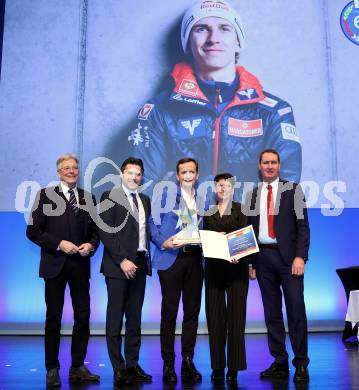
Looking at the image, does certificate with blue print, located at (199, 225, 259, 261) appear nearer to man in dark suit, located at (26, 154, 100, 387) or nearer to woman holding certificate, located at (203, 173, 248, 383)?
woman holding certificate, located at (203, 173, 248, 383)

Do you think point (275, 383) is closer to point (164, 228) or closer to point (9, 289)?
point (164, 228)

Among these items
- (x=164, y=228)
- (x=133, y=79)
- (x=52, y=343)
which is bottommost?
(x=52, y=343)

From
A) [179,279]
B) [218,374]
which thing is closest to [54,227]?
[179,279]

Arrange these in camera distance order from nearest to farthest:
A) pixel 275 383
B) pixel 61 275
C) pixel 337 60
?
pixel 275 383 < pixel 61 275 < pixel 337 60

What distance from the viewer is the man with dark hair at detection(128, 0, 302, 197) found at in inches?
222

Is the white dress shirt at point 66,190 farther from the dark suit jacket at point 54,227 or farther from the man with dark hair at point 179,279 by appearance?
the man with dark hair at point 179,279

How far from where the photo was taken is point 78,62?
19.0ft

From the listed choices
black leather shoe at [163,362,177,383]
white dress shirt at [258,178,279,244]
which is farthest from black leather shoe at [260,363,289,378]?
white dress shirt at [258,178,279,244]

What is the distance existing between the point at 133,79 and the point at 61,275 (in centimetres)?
338

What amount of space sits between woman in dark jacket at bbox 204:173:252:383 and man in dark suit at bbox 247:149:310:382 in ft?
0.63

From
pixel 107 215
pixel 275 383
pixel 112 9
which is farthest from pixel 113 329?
pixel 112 9

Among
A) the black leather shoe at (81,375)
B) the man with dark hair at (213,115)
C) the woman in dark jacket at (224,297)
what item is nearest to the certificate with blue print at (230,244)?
the woman in dark jacket at (224,297)

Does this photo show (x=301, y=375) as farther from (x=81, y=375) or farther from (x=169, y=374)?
(x=81, y=375)

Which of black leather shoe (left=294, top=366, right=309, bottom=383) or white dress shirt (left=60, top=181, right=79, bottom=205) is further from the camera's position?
white dress shirt (left=60, top=181, right=79, bottom=205)
